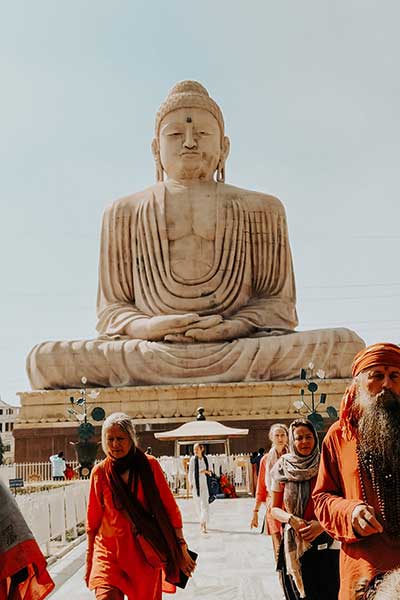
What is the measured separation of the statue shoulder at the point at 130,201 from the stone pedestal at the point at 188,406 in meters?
4.33

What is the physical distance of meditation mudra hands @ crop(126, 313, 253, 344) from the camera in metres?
19.2

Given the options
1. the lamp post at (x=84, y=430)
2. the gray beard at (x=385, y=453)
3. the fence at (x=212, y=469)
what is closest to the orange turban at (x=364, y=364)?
the gray beard at (x=385, y=453)

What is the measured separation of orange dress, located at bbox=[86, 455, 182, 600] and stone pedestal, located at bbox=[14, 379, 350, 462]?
1418 centimetres

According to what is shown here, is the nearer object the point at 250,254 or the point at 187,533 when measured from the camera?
the point at 187,533

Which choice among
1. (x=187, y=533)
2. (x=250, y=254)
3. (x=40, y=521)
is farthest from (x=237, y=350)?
(x=40, y=521)

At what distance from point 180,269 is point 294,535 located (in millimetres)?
16324

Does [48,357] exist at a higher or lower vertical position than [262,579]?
higher

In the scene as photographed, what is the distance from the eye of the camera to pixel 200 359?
19031mm

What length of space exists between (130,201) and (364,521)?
728 inches

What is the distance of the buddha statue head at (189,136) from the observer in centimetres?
2098

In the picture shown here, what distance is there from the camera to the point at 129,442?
4359 mm

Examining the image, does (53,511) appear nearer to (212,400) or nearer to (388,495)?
(388,495)

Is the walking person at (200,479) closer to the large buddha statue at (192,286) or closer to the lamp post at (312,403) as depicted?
the lamp post at (312,403)

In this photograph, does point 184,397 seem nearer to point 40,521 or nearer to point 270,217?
point 270,217
